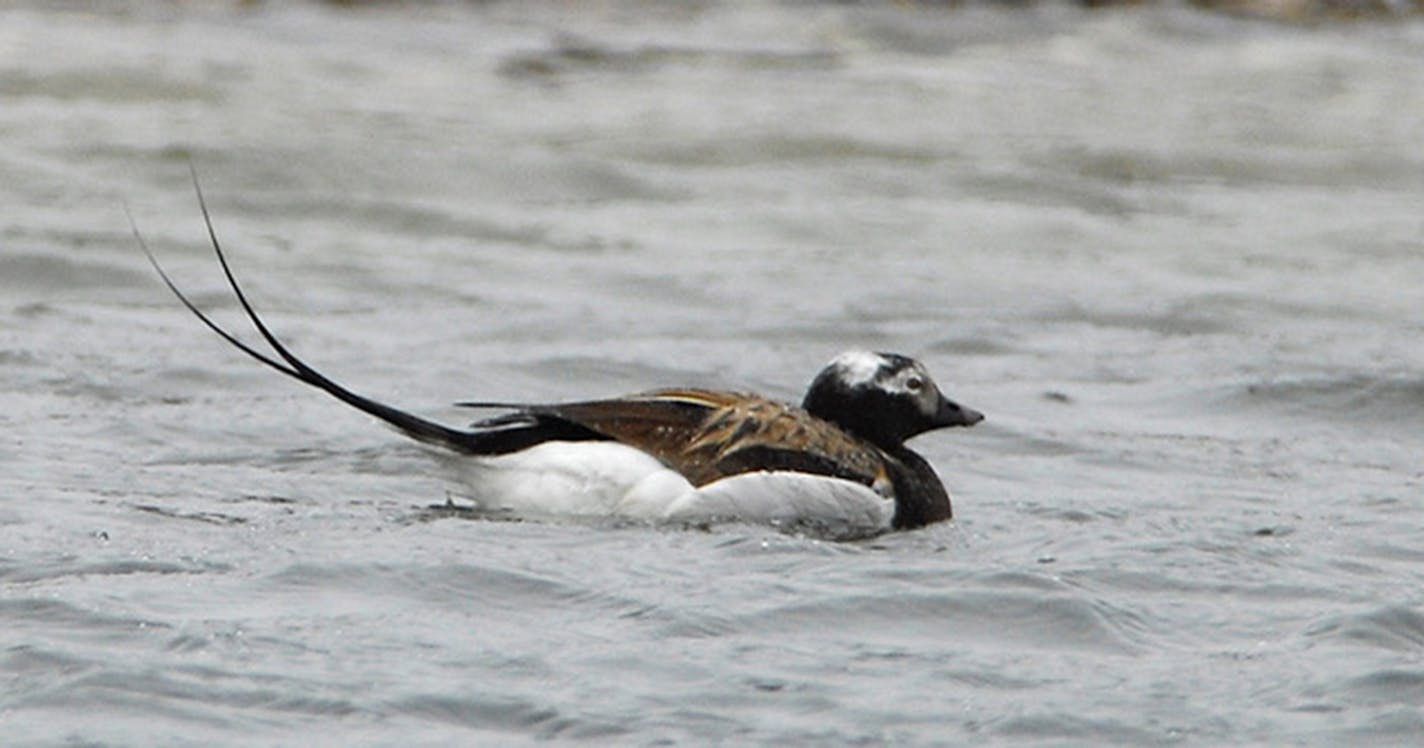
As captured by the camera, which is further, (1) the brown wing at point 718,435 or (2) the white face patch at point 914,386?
(2) the white face patch at point 914,386

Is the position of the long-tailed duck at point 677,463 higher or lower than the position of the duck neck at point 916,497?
higher

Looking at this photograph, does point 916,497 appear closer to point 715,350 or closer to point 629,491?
point 629,491

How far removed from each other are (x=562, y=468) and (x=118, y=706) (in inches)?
Result: 80.8

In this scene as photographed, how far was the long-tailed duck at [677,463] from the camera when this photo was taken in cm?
770

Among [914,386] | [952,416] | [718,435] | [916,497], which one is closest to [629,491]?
[718,435]

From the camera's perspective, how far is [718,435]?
7.84m

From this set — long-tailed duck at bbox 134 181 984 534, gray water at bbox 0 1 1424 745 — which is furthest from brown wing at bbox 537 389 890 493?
gray water at bbox 0 1 1424 745

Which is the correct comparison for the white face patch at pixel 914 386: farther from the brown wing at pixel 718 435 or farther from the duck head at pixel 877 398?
the brown wing at pixel 718 435

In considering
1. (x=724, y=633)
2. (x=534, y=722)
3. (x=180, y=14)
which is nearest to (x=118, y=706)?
(x=534, y=722)

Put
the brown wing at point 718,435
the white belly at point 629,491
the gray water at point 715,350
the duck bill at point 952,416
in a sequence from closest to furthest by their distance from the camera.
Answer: the gray water at point 715,350 < the white belly at point 629,491 < the brown wing at point 718,435 < the duck bill at point 952,416

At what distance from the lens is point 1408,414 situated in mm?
10445

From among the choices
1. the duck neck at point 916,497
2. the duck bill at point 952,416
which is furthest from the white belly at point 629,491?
the duck bill at point 952,416

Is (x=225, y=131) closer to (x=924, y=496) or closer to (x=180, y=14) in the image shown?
(x=180, y=14)

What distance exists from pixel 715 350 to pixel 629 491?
3.65 meters
